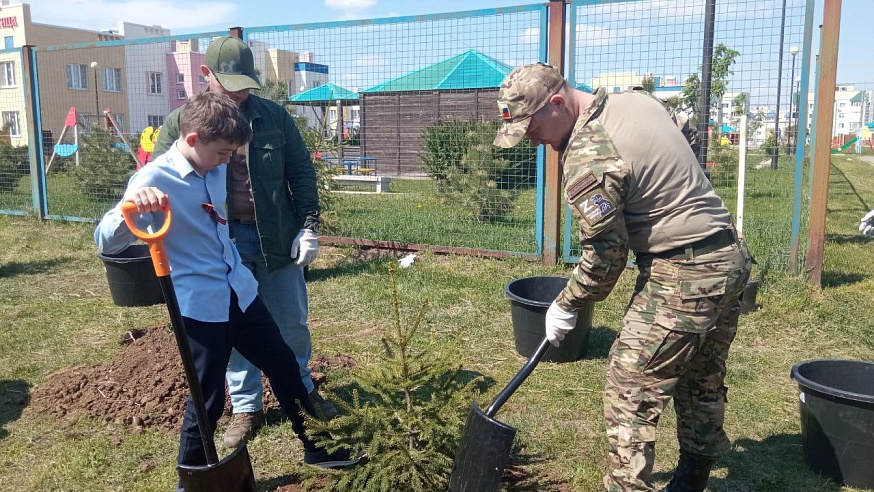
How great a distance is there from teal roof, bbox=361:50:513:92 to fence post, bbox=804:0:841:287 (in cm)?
283

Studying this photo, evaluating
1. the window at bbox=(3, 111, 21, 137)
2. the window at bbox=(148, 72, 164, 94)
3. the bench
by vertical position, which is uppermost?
the window at bbox=(148, 72, 164, 94)

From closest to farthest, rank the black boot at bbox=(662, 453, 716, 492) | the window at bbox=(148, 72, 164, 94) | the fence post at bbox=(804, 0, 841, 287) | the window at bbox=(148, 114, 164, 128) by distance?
the black boot at bbox=(662, 453, 716, 492) < the fence post at bbox=(804, 0, 841, 287) < the window at bbox=(148, 114, 164, 128) < the window at bbox=(148, 72, 164, 94)

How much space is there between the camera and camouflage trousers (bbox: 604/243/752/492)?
2.32m

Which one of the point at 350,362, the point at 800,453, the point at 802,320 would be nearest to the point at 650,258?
the point at 800,453

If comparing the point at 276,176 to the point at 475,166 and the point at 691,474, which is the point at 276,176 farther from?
the point at 475,166

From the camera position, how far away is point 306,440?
3.01 meters

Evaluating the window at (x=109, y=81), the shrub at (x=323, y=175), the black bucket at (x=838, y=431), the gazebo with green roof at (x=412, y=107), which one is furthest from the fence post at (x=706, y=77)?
the window at (x=109, y=81)

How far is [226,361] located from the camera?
2.71 m

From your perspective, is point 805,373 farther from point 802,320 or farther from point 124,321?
point 124,321

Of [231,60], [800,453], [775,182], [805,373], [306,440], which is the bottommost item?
[800,453]

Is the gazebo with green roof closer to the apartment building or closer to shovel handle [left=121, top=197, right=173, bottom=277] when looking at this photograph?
the apartment building

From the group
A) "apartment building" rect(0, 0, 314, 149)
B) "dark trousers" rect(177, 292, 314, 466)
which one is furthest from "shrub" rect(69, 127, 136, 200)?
"dark trousers" rect(177, 292, 314, 466)

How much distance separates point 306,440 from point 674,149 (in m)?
1.96

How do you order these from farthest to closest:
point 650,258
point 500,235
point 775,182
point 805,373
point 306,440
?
point 775,182 < point 500,235 < point 805,373 < point 306,440 < point 650,258
